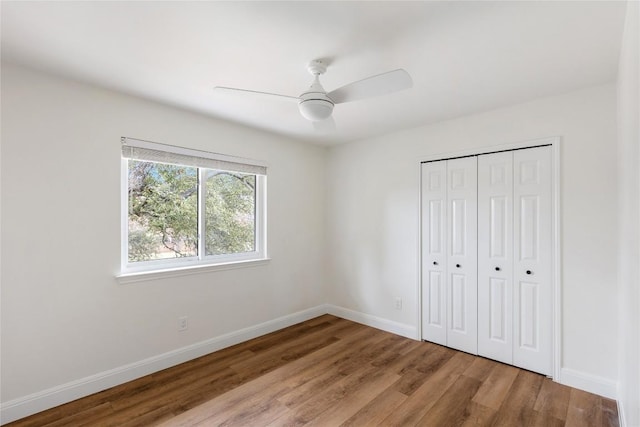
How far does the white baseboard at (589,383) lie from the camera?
230 centimetres

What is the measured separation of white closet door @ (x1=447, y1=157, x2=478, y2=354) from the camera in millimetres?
3043

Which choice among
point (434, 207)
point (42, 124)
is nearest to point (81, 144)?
point (42, 124)

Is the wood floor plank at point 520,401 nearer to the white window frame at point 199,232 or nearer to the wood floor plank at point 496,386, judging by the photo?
the wood floor plank at point 496,386

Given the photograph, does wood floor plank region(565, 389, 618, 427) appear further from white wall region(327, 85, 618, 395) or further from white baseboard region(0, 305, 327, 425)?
white baseboard region(0, 305, 327, 425)

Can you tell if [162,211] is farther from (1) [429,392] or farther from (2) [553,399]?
(2) [553,399]

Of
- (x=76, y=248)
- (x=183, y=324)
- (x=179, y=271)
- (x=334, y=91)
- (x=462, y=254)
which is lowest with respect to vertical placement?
(x=183, y=324)

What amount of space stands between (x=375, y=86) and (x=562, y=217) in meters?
2.05

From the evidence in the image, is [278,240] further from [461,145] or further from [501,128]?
[501,128]

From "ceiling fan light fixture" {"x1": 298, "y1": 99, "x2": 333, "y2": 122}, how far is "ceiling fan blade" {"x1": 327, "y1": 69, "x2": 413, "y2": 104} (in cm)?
8

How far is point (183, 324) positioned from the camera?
289 cm

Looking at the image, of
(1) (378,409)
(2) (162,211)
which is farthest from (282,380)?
(2) (162,211)

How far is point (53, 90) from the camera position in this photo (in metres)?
2.22

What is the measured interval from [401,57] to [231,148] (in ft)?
6.71

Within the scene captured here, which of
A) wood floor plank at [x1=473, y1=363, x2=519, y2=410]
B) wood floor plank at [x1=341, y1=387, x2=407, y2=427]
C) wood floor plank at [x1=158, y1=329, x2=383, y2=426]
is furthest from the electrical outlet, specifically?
wood floor plank at [x1=473, y1=363, x2=519, y2=410]
